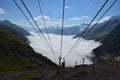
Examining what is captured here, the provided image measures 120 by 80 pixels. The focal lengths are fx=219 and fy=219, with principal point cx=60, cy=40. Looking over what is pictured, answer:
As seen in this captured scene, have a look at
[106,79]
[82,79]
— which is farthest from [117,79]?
[82,79]

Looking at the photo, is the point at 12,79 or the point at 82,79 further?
the point at 12,79

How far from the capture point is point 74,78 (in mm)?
66750

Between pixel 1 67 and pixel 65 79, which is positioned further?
pixel 1 67

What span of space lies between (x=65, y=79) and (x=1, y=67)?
450ft

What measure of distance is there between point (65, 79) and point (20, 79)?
42.4 metres

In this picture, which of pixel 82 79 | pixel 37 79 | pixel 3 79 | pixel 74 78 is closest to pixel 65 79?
pixel 74 78

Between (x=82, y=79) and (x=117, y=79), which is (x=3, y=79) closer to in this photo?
(x=82, y=79)

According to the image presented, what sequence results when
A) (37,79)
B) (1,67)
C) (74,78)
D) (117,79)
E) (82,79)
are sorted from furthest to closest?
(1,67) → (37,79) → (74,78) → (82,79) → (117,79)

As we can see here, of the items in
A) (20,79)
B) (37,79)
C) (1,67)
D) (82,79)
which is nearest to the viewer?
(82,79)

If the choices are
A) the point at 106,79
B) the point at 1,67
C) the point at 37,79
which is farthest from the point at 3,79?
the point at 1,67

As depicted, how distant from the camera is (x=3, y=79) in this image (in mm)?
110875

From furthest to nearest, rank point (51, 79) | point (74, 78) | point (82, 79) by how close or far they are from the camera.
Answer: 1. point (51, 79)
2. point (74, 78)
3. point (82, 79)

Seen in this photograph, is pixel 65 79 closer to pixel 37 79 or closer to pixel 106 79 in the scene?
pixel 106 79

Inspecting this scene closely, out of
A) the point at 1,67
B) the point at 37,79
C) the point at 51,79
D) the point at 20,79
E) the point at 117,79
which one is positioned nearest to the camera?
the point at 117,79
